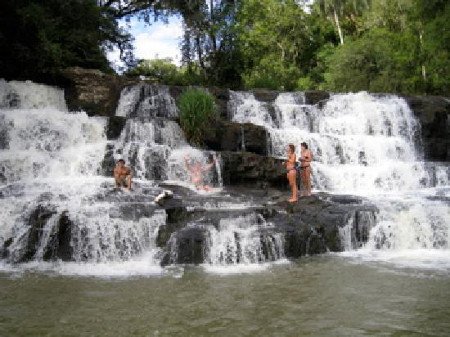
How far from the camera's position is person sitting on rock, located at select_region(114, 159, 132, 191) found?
10.9 meters

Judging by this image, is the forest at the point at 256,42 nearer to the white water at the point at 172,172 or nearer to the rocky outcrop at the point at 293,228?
the white water at the point at 172,172

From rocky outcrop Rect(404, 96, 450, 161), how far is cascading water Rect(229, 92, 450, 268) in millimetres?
334

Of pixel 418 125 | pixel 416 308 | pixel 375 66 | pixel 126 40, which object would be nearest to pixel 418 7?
pixel 375 66

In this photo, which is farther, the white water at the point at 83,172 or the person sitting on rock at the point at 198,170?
the person sitting on rock at the point at 198,170

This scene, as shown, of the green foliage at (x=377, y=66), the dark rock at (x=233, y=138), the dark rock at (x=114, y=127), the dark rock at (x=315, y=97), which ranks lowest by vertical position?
the dark rock at (x=233, y=138)

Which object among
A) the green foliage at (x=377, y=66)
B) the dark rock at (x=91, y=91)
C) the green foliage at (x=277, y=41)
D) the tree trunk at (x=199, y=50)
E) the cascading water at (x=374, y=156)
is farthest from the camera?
the green foliage at (x=277, y=41)

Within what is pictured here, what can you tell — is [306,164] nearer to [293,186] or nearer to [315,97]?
[293,186]

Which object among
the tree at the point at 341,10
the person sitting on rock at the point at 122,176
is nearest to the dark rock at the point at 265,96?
the person sitting on rock at the point at 122,176

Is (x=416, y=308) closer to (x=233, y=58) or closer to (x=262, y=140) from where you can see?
(x=262, y=140)

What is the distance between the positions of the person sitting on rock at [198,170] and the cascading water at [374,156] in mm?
3184

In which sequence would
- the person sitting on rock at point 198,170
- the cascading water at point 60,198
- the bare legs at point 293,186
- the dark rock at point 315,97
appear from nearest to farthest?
the cascading water at point 60,198
the bare legs at point 293,186
the person sitting on rock at point 198,170
the dark rock at point 315,97

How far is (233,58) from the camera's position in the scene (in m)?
27.2

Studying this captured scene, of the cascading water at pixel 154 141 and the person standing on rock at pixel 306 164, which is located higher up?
the cascading water at pixel 154 141

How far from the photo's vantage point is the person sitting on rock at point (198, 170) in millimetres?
12273
